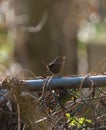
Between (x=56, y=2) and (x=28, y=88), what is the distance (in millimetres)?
8684

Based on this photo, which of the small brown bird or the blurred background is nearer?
the small brown bird

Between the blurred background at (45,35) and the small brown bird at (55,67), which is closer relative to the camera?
the small brown bird at (55,67)

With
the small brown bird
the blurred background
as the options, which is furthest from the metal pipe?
the blurred background

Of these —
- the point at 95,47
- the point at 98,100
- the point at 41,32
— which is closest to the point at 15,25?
the point at 41,32

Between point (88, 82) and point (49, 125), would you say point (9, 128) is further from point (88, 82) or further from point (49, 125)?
point (88, 82)

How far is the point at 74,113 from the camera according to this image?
1822mm

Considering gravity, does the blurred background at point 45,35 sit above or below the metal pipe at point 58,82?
below

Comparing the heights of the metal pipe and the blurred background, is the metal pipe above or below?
above

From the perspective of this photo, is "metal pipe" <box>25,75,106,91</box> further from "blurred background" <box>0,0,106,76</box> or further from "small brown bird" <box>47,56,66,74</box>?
"blurred background" <box>0,0,106,76</box>

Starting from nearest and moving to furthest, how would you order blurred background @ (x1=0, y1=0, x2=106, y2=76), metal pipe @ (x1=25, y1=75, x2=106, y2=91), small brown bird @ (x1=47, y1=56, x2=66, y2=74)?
metal pipe @ (x1=25, y1=75, x2=106, y2=91)
small brown bird @ (x1=47, y1=56, x2=66, y2=74)
blurred background @ (x1=0, y1=0, x2=106, y2=76)

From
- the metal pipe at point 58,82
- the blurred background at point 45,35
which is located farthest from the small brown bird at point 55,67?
the blurred background at point 45,35

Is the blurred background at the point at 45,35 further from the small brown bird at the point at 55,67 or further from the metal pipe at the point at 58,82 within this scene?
the metal pipe at the point at 58,82

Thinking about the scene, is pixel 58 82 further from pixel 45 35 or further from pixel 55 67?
pixel 45 35

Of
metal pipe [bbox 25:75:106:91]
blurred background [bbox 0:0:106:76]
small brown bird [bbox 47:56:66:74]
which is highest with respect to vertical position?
small brown bird [bbox 47:56:66:74]
